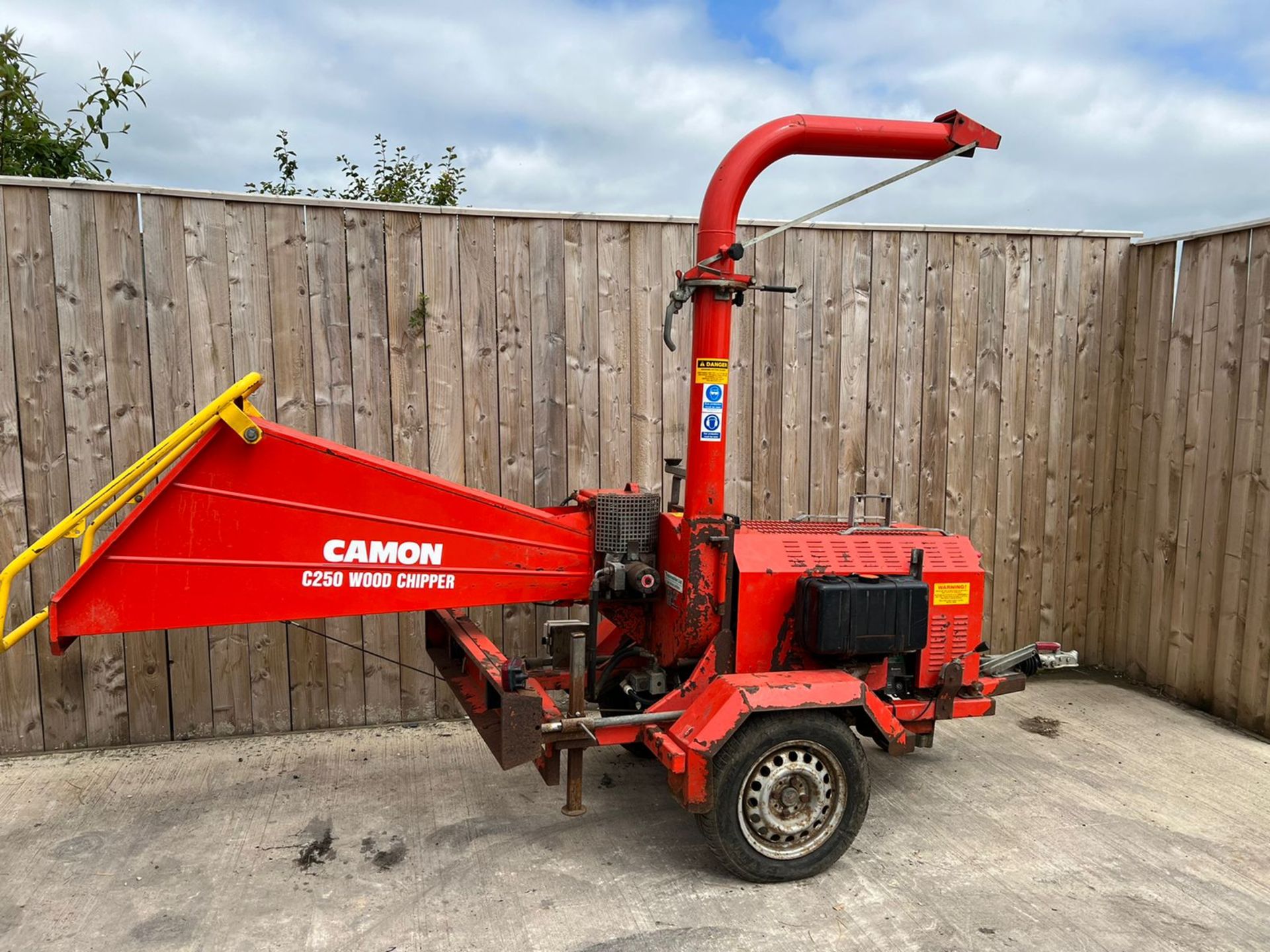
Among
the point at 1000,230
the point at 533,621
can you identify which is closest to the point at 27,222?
the point at 533,621

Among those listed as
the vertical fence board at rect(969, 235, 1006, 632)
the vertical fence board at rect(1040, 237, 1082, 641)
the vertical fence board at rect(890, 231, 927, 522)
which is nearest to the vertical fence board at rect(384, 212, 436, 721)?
the vertical fence board at rect(890, 231, 927, 522)

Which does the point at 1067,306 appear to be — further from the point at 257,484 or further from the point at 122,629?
the point at 122,629

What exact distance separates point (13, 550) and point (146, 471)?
6.52 ft

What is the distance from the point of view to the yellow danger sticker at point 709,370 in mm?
3479

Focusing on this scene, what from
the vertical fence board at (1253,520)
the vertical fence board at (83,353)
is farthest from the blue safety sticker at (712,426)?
the vertical fence board at (1253,520)

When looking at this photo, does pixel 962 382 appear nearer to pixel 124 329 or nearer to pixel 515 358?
pixel 515 358

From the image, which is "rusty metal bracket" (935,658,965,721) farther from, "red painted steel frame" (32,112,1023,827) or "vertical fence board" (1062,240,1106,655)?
"vertical fence board" (1062,240,1106,655)

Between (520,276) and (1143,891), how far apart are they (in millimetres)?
4167

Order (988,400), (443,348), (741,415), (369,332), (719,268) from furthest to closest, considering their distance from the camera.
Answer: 1. (988,400)
2. (741,415)
3. (443,348)
4. (369,332)
5. (719,268)

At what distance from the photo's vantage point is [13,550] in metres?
4.41

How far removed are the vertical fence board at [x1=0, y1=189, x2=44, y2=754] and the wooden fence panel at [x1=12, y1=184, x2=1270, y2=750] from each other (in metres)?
0.01

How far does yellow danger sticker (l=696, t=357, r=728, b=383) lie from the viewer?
3.48 meters

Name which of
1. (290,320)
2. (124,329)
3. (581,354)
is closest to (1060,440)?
(581,354)

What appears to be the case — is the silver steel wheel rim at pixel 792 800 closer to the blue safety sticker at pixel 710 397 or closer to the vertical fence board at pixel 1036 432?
the blue safety sticker at pixel 710 397
